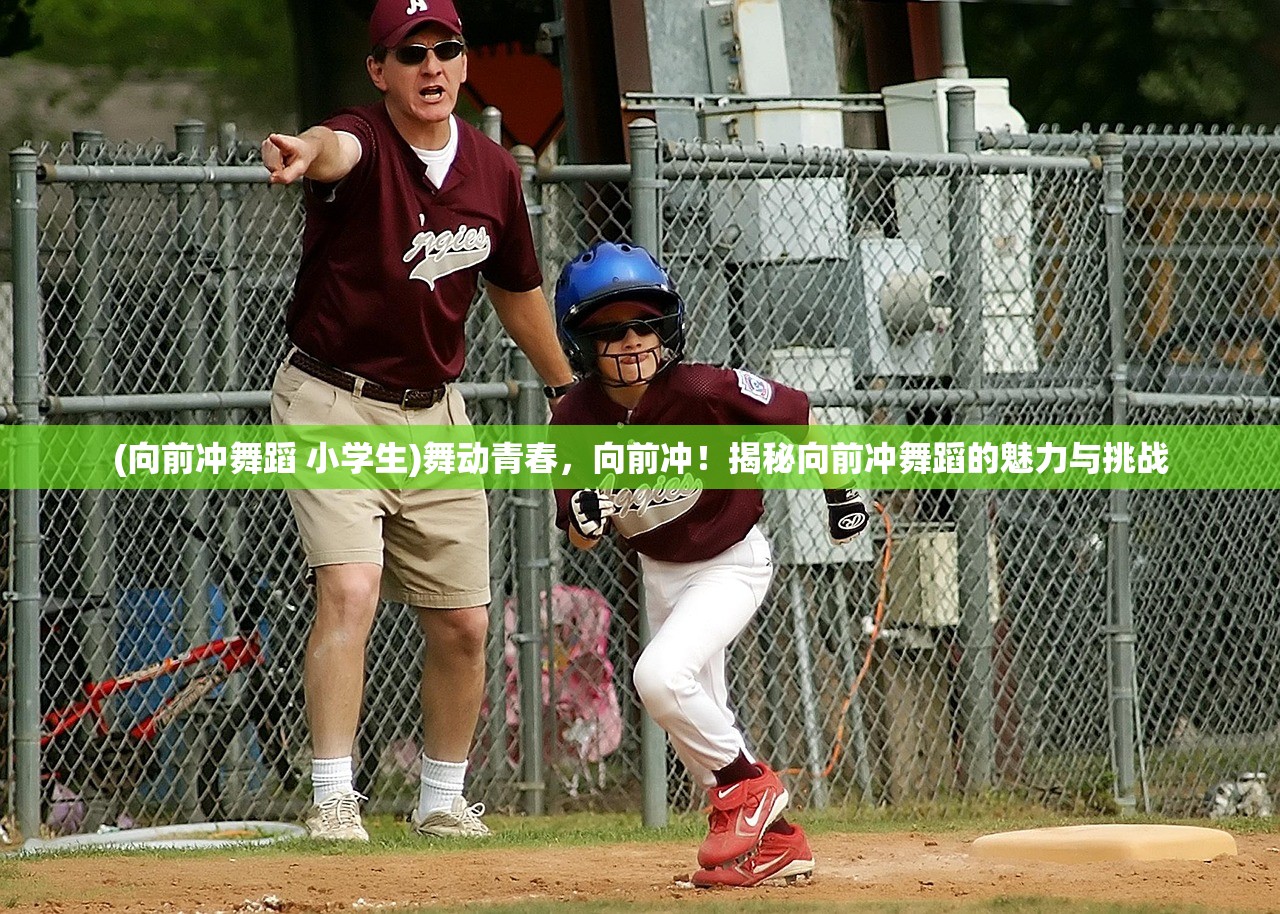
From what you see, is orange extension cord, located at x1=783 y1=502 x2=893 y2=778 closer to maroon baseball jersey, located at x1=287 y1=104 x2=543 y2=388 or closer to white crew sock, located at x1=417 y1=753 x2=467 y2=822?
white crew sock, located at x1=417 y1=753 x2=467 y2=822

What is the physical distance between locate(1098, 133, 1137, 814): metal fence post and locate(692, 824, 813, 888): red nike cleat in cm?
265

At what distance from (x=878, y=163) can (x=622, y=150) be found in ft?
5.54

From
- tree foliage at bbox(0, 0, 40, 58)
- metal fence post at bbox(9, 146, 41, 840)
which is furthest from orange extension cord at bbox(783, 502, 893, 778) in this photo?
tree foliage at bbox(0, 0, 40, 58)

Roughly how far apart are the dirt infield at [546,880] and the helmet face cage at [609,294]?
1360 millimetres

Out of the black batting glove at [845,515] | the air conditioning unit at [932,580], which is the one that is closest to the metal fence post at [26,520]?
the black batting glove at [845,515]

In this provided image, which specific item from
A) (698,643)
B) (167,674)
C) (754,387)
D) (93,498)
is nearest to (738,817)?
(698,643)

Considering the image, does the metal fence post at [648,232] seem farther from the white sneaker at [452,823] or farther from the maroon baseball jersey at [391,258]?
the maroon baseball jersey at [391,258]

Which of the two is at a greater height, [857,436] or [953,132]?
[953,132]

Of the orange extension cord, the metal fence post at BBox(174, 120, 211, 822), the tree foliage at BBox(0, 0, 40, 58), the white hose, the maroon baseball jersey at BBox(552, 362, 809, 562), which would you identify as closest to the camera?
the maroon baseball jersey at BBox(552, 362, 809, 562)

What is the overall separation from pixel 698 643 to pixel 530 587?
83.2 inches

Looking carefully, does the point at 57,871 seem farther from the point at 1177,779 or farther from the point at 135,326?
the point at 1177,779

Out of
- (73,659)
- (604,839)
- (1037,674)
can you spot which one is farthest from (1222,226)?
(73,659)

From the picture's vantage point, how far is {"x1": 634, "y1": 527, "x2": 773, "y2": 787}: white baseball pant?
5.15 m

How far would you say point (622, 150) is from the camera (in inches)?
347
